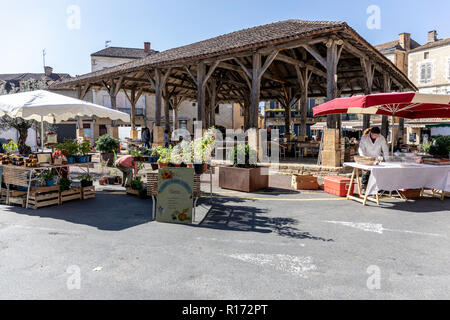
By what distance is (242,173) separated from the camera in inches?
275

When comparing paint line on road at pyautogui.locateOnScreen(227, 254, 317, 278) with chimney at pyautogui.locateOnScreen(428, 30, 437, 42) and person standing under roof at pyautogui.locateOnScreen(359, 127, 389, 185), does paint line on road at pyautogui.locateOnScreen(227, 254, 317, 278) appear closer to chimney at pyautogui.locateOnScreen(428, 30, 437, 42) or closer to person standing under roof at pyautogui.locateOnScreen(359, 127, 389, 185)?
person standing under roof at pyautogui.locateOnScreen(359, 127, 389, 185)

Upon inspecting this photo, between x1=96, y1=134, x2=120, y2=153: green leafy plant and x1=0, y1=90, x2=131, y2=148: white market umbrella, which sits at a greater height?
x1=0, y1=90, x2=131, y2=148: white market umbrella

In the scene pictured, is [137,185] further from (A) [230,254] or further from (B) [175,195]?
(A) [230,254]

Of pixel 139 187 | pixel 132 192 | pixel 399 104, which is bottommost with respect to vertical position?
pixel 132 192

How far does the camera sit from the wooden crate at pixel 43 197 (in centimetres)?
546

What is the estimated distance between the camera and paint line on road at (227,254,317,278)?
3037 mm

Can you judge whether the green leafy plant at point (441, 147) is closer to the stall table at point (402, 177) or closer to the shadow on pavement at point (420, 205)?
the shadow on pavement at point (420, 205)

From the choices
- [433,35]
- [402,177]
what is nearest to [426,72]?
[433,35]

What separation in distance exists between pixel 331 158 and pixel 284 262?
6.13 meters

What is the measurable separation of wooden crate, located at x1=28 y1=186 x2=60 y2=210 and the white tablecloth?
5.83m

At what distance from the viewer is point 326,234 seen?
4.17 meters

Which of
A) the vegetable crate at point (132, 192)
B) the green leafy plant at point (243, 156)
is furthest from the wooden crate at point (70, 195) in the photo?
the green leafy plant at point (243, 156)

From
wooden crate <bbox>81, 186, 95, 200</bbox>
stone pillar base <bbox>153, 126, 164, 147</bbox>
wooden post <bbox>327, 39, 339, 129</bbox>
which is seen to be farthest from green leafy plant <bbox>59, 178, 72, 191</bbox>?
stone pillar base <bbox>153, 126, 164, 147</bbox>

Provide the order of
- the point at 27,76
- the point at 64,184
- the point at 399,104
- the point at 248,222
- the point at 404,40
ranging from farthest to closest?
the point at 27,76, the point at 404,40, the point at 399,104, the point at 64,184, the point at 248,222
